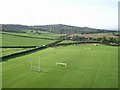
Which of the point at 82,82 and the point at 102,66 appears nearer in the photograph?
the point at 82,82

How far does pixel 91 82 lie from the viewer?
35812 mm

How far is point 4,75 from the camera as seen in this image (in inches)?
1503

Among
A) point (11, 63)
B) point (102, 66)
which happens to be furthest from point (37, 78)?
point (102, 66)

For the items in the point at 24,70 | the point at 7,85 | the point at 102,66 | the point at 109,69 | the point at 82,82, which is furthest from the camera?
the point at 102,66

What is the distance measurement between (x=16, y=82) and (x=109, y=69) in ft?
61.1

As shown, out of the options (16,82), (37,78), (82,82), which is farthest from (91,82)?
(16,82)

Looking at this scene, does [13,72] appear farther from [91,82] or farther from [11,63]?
[91,82]

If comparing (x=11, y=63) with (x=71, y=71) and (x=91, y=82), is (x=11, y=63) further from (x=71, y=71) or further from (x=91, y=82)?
(x=91, y=82)

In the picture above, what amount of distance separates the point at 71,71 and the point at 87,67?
5.68 meters

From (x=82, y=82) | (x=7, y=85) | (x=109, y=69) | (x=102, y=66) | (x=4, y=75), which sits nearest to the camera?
(x=7, y=85)

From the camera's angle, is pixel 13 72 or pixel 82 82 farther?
pixel 13 72

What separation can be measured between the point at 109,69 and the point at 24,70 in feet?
48.1

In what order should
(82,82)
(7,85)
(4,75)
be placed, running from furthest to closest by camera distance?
(4,75) → (82,82) → (7,85)

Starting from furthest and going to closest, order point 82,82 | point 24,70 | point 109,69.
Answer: point 109,69
point 24,70
point 82,82
